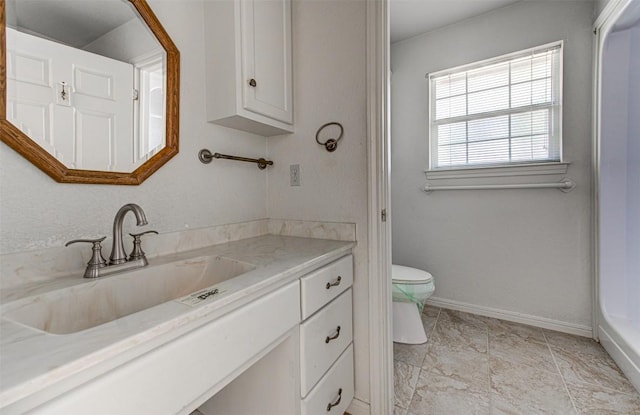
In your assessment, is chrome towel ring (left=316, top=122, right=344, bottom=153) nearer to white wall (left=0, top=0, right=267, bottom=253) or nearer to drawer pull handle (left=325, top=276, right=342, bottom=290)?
white wall (left=0, top=0, right=267, bottom=253)

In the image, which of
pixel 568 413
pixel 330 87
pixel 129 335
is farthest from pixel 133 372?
pixel 568 413

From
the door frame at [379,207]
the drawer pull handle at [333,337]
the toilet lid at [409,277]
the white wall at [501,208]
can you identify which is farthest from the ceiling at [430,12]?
the drawer pull handle at [333,337]

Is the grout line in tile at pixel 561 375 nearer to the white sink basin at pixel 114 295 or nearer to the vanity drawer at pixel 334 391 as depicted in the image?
the vanity drawer at pixel 334 391

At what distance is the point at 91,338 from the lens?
433 mm

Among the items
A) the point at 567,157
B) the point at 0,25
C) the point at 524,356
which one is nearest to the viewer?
the point at 0,25

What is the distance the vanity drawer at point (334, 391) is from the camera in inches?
36.6

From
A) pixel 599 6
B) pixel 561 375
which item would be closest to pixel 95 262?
pixel 561 375

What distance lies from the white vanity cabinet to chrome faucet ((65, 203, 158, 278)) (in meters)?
0.54

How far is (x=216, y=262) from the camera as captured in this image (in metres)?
1.01

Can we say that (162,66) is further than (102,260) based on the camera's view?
Yes

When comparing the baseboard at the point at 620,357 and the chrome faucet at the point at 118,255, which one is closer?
the chrome faucet at the point at 118,255

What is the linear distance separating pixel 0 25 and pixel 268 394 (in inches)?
51.9

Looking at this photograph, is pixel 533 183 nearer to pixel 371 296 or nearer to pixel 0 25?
pixel 371 296

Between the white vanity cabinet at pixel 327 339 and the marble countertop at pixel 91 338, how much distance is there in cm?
18
